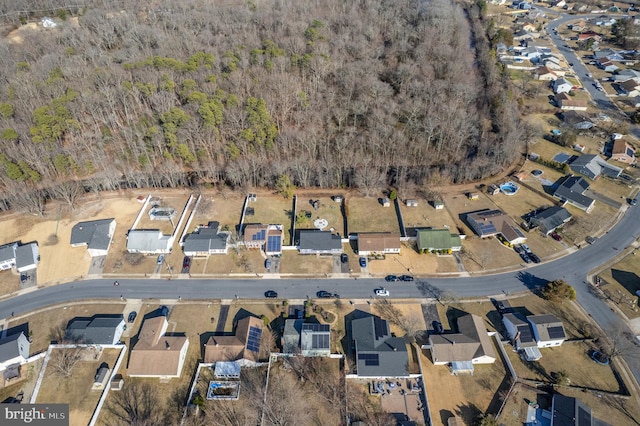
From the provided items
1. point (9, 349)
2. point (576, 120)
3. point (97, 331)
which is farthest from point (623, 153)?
point (9, 349)

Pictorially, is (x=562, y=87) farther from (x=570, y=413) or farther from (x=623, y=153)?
(x=570, y=413)

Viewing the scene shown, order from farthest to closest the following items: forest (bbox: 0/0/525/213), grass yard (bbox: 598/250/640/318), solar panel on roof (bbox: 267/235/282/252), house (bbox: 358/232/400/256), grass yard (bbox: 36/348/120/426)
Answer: forest (bbox: 0/0/525/213)
solar panel on roof (bbox: 267/235/282/252)
house (bbox: 358/232/400/256)
grass yard (bbox: 598/250/640/318)
grass yard (bbox: 36/348/120/426)

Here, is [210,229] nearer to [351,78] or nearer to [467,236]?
[467,236]

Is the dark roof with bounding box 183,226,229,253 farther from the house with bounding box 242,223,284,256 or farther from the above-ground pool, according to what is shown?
the above-ground pool

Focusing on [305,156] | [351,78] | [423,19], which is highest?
[423,19]

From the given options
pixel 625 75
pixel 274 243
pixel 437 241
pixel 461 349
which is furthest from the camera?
pixel 625 75

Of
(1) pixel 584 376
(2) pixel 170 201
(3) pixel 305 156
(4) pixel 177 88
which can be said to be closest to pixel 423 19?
(3) pixel 305 156

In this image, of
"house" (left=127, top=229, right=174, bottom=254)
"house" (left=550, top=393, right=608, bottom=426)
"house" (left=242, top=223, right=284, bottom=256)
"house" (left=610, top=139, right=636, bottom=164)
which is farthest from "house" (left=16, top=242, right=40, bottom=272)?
"house" (left=610, top=139, right=636, bottom=164)
